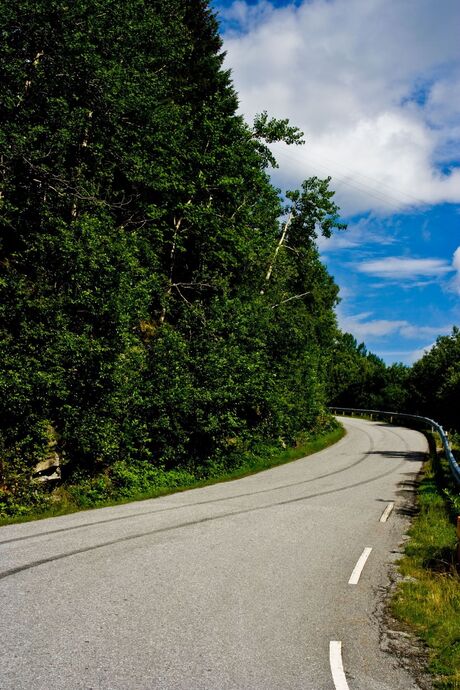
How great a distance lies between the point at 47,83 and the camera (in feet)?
57.0

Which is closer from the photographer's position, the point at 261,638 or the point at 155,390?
the point at 261,638

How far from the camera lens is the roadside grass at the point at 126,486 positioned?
14.4m

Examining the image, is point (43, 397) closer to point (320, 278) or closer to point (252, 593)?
point (252, 593)

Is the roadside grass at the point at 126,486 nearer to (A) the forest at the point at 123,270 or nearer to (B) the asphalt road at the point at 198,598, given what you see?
(A) the forest at the point at 123,270

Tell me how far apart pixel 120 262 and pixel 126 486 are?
7.23 meters

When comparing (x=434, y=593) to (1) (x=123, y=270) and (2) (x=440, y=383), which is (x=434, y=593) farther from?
(2) (x=440, y=383)

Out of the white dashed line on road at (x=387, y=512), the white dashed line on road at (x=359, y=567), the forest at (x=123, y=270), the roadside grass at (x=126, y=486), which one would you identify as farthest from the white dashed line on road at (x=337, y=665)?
the forest at (x=123, y=270)

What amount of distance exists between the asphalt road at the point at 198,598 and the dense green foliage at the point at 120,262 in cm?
372

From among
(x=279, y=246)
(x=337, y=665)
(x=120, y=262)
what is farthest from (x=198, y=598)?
(x=279, y=246)

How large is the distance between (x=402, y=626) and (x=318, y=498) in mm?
8633

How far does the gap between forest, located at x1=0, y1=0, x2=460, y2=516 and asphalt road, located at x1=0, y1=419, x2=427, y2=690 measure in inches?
131

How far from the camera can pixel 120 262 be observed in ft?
56.9

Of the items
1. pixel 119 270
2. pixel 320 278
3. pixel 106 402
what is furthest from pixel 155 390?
pixel 320 278

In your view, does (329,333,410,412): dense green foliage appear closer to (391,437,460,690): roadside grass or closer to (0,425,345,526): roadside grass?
(0,425,345,526): roadside grass
